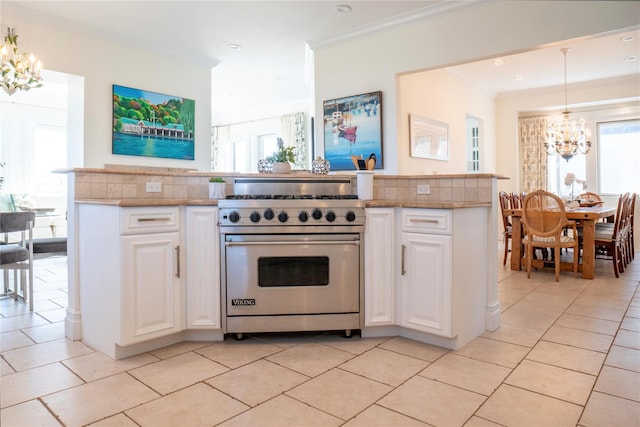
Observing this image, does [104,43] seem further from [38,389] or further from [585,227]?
[585,227]

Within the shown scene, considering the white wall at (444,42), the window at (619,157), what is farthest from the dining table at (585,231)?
the window at (619,157)

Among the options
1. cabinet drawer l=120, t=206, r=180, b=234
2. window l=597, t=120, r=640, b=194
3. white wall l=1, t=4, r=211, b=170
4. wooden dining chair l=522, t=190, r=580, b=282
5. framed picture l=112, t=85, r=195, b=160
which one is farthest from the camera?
window l=597, t=120, r=640, b=194

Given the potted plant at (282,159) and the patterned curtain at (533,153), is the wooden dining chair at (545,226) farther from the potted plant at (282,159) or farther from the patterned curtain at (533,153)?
the patterned curtain at (533,153)

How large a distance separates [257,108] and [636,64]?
22.9ft

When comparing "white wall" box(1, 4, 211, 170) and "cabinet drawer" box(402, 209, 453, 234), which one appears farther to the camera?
"white wall" box(1, 4, 211, 170)

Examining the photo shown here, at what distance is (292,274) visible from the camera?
8.54 feet

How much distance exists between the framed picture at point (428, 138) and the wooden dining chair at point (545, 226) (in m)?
1.48

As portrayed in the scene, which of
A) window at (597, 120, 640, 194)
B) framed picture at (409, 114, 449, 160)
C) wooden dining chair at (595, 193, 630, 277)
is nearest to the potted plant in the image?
framed picture at (409, 114, 449, 160)

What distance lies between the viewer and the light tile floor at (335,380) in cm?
169

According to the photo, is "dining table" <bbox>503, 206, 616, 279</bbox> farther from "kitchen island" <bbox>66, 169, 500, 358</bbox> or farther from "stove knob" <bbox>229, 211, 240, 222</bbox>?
"stove knob" <bbox>229, 211, 240, 222</bbox>

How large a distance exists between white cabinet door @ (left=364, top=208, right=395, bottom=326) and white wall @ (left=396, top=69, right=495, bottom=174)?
2.06 metres

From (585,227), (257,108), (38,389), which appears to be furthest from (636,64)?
(38,389)

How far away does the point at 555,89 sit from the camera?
287 inches

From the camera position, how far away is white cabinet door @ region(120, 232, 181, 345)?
2.26 m
